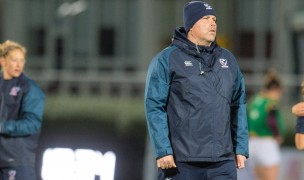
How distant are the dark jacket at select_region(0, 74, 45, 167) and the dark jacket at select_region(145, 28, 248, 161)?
1.60 meters

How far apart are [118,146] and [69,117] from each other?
3.01 meters

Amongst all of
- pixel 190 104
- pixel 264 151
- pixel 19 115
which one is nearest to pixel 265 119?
pixel 264 151

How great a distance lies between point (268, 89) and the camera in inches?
570

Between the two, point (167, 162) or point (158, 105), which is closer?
point (167, 162)

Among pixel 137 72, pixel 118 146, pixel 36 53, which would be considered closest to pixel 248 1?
pixel 137 72

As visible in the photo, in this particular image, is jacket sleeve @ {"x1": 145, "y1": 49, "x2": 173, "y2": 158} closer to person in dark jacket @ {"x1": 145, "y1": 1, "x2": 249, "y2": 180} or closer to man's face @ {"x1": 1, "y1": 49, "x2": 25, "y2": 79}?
person in dark jacket @ {"x1": 145, "y1": 1, "x2": 249, "y2": 180}

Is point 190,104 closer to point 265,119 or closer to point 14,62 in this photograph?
point 14,62

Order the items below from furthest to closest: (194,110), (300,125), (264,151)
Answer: (264,151)
(300,125)
(194,110)

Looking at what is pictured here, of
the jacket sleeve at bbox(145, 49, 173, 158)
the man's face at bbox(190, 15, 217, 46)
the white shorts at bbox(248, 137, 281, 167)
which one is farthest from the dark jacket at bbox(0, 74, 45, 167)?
the white shorts at bbox(248, 137, 281, 167)

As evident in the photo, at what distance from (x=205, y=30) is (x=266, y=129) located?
6.05 meters

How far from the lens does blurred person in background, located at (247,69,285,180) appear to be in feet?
47.3

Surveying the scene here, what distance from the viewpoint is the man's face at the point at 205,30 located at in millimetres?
8555

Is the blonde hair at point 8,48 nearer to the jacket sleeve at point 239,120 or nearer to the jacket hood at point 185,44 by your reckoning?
the jacket hood at point 185,44

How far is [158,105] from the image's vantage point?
841 cm
